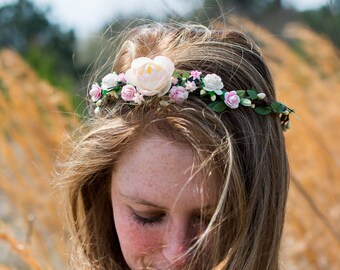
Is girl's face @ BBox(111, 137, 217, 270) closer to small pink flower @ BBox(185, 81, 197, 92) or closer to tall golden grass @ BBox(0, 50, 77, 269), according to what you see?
small pink flower @ BBox(185, 81, 197, 92)

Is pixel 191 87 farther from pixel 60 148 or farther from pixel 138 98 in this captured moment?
pixel 60 148

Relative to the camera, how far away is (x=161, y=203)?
1.08 metres

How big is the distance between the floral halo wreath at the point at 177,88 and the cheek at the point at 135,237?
0.20 m

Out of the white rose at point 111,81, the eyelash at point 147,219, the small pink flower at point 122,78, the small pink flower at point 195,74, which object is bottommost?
the eyelash at point 147,219

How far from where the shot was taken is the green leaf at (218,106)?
110 centimetres

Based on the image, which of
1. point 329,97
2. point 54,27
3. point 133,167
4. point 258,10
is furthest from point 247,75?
Result: point 258,10

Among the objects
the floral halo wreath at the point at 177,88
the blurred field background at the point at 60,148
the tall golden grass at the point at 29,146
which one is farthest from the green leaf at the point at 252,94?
the tall golden grass at the point at 29,146

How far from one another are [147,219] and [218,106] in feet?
0.71

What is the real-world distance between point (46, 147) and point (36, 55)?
7.86 metres

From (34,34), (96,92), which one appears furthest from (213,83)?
(34,34)

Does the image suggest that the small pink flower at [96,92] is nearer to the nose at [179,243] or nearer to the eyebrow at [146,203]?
the eyebrow at [146,203]

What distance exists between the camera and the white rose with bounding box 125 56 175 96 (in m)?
1.12

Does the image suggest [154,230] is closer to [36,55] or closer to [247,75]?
[247,75]

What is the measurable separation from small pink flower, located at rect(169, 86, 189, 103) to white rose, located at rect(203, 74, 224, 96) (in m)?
0.03
